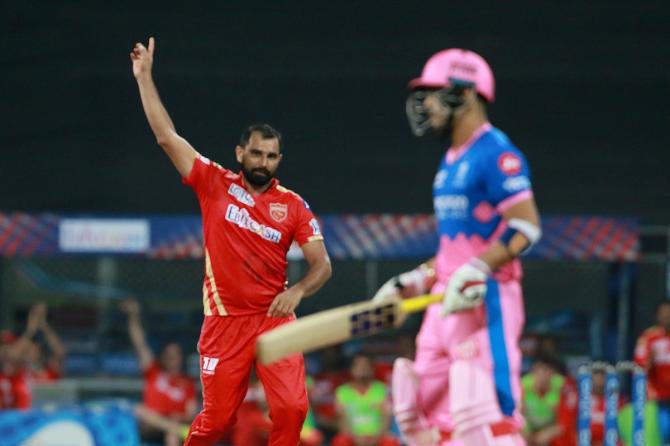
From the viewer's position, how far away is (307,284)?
20.9ft

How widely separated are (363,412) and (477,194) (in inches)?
234

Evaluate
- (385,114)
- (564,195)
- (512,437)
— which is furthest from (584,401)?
(512,437)

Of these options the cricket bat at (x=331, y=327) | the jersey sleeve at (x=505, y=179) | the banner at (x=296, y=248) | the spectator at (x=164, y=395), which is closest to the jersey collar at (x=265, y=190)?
the cricket bat at (x=331, y=327)

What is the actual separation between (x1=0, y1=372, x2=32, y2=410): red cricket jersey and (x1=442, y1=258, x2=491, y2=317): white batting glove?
6457 millimetres

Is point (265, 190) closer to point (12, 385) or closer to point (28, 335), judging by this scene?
point (12, 385)

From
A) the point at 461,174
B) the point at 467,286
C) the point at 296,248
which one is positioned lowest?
the point at 467,286

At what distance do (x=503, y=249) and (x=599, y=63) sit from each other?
715 centimetres

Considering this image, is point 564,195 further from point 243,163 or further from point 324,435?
point 243,163

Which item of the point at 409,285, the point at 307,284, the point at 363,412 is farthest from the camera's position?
the point at 363,412

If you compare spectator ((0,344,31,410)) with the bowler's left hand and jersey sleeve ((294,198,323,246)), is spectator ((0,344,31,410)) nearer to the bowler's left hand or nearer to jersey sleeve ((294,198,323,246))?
jersey sleeve ((294,198,323,246))

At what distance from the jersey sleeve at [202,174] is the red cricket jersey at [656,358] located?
18.2 feet

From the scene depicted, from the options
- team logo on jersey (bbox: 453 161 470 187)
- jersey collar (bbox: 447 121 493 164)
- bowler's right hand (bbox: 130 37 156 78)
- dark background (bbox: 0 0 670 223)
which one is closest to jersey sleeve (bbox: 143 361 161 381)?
dark background (bbox: 0 0 670 223)

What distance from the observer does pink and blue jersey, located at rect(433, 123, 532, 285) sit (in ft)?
17.3

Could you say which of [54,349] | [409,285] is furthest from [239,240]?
[54,349]
